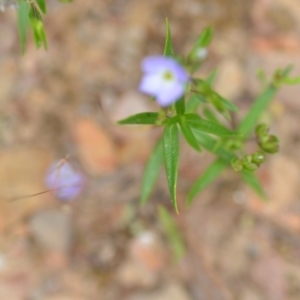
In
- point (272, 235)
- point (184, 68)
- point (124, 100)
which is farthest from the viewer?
point (124, 100)

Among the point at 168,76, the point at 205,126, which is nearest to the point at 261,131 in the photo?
the point at 205,126

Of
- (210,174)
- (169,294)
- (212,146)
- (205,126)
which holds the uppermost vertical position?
(205,126)

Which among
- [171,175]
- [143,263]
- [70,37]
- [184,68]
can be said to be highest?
[184,68]

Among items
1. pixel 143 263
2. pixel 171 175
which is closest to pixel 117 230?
pixel 143 263

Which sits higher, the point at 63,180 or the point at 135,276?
the point at 63,180

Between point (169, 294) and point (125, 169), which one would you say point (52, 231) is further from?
point (169, 294)

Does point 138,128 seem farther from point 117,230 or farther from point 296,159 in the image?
point 296,159
